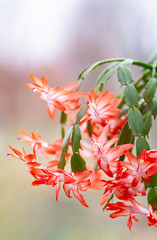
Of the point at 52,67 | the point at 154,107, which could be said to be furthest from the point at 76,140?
the point at 52,67

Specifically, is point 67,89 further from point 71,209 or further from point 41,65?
point 41,65

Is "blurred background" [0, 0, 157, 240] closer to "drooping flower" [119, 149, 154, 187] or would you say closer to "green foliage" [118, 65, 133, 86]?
"green foliage" [118, 65, 133, 86]

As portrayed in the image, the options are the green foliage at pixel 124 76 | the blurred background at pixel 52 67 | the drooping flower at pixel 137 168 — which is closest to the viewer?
the drooping flower at pixel 137 168

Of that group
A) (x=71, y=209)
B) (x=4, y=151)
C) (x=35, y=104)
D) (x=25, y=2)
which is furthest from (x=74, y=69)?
(x=71, y=209)

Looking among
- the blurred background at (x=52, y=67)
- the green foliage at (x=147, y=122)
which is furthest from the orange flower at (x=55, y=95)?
the blurred background at (x=52, y=67)

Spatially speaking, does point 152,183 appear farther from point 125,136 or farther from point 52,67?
point 52,67

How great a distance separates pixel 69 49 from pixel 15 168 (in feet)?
5.57

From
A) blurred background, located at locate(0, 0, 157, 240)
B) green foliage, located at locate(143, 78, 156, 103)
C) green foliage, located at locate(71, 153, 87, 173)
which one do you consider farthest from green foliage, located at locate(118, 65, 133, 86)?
blurred background, located at locate(0, 0, 157, 240)

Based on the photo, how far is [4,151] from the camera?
8.41 feet

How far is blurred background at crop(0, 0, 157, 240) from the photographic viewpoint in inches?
84.3

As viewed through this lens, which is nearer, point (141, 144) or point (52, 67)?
point (141, 144)

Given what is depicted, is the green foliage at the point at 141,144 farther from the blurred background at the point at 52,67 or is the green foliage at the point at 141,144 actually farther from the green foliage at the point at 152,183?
the blurred background at the point at 52,67

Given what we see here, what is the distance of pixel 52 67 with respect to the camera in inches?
148

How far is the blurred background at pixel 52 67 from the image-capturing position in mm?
2141
